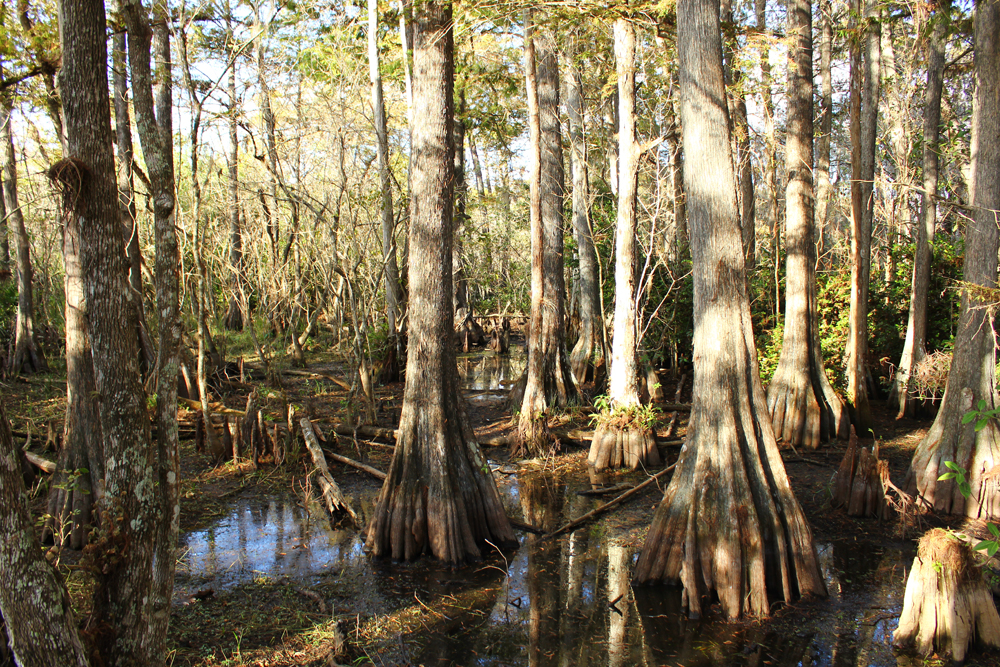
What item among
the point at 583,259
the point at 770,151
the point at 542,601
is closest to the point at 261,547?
the point at 542,601

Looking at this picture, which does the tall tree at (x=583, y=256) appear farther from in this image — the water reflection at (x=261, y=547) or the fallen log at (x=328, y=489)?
the water reflection at (x=261, y=547)

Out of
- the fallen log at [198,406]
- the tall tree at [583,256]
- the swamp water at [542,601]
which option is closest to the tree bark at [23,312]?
the fallen log at [198,406]

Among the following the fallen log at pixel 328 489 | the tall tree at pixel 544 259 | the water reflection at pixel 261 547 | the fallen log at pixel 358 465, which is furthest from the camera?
the tall tree at pixel 544 259

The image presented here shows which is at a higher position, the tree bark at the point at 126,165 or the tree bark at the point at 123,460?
the tree bark at the point at 126,165

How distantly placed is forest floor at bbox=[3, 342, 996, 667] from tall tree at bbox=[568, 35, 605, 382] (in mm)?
4806

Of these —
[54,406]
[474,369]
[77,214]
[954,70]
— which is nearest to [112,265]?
[77,214]

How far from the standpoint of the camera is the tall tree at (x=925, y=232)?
1034 centimetres

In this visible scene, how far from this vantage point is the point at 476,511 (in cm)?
627

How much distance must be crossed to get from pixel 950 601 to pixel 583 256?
9.84 metres

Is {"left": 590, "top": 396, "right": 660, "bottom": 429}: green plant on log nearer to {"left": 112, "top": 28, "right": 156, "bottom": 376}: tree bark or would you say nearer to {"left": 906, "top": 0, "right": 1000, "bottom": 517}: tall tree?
{"left": 906, "top": 0, "right": 1000, "bottom": 517}: tall tree

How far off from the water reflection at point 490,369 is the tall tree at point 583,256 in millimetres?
1661

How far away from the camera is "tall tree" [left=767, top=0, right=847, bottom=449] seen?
971 cm

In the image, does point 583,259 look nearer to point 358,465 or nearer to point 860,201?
point 860,201

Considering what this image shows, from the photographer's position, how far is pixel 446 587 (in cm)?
557
